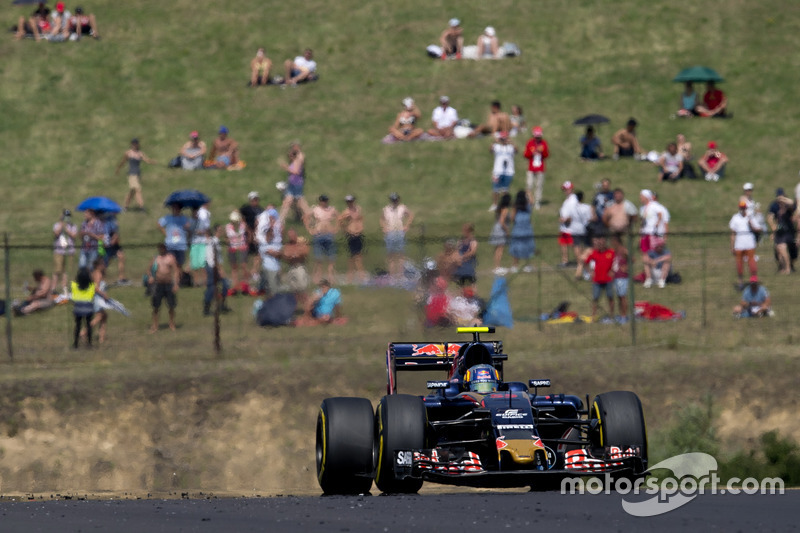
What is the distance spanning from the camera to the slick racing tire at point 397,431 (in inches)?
461

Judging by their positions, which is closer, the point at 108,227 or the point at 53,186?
the point at 108,227

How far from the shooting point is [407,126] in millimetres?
31484

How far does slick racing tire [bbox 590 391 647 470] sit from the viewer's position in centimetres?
1228

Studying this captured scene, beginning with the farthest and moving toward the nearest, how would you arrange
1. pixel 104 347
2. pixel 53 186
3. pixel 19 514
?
pixel 53 186
pixel 104 347
pixel 19 514

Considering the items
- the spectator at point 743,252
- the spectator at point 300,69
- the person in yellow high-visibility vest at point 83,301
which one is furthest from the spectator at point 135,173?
the spectator at point 743,252

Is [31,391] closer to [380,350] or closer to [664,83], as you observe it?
[380,350]

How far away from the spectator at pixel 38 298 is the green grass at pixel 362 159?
1.79 ft

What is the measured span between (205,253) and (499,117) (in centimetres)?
923

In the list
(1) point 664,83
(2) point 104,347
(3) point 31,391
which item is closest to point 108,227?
(2) point 104,347

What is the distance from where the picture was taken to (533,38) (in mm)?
36344

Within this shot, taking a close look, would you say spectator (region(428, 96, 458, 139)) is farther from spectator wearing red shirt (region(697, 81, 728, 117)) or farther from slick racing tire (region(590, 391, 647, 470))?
slick racing tire (region(590, 391, 647, 470))

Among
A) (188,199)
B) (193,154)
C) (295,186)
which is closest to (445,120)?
(295,186)

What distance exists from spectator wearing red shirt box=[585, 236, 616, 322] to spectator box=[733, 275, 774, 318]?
203cm

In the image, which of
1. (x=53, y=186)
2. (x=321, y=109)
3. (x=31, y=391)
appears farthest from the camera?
(x=321, y=109)
